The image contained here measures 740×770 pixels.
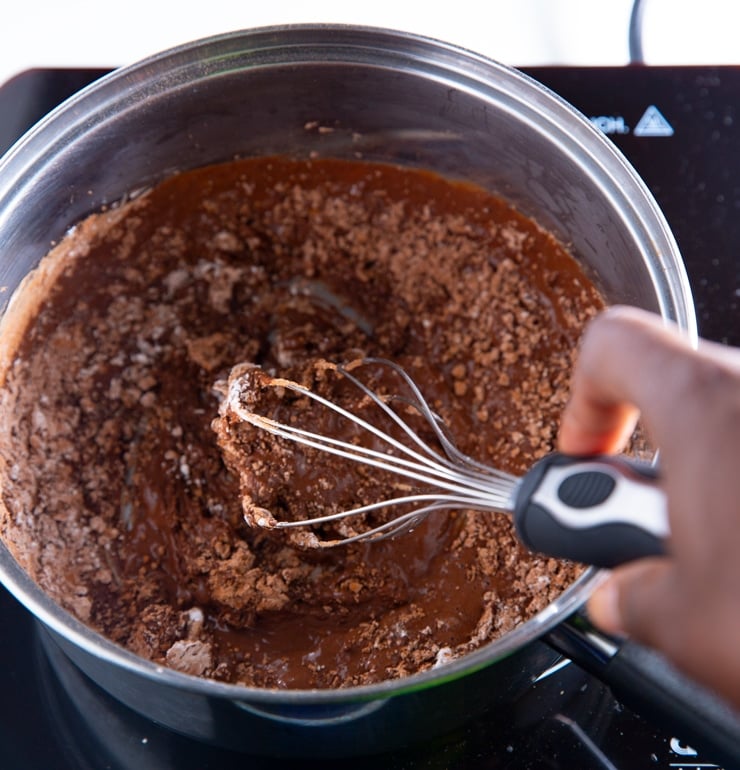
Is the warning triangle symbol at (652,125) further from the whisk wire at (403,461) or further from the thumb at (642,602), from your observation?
the thumb at (642,602)

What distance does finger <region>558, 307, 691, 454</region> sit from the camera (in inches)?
17.2

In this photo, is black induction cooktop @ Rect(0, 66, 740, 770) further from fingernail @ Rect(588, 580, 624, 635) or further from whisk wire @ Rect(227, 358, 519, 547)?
fingernail @ Rect(588, 580, 624, 635)

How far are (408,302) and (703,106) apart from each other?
0.40m

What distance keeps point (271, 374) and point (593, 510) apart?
1.54 ft

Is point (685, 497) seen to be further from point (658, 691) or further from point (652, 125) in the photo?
point (652, 125)

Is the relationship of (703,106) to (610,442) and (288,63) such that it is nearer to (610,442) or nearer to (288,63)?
(288,63)

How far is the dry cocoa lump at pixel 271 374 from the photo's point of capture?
0.77m

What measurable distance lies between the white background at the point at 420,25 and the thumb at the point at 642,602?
79 cm

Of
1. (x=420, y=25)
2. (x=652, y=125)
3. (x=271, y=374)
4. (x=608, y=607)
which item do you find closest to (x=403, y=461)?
(x=271, y=374)

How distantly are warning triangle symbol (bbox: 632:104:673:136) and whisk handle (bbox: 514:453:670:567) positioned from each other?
544mm

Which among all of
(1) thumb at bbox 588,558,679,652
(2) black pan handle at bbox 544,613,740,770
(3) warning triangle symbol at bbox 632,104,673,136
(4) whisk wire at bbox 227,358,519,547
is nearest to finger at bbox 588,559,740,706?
(1) thumb at bbox 588,558,679,652

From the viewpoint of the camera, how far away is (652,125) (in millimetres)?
933

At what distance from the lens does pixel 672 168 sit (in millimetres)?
920

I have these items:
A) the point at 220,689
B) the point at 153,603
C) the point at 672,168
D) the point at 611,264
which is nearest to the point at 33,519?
the point at 153,603
